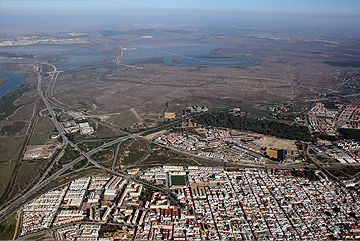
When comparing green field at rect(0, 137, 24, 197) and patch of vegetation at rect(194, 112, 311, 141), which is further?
patch of vegetation at rect(194, 112, 311, 141)

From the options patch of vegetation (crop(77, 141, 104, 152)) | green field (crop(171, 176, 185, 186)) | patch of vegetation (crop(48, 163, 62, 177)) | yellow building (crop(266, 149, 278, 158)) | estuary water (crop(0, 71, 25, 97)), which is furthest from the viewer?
estuary water (crop(0, 71, 25, 97))

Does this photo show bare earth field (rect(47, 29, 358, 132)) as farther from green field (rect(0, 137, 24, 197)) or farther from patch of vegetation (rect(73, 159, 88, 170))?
green field (rect(0, 137, 24, 197))

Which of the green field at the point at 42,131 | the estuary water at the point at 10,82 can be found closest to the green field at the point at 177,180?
the green field at the point at 42,131

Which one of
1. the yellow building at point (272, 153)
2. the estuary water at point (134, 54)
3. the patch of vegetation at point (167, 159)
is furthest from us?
the estuary water at point (134, 54)

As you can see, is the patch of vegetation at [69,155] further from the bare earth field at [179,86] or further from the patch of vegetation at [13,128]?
the patch of vegetation at [13,128]

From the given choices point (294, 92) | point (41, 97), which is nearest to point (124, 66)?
point (41, 97)

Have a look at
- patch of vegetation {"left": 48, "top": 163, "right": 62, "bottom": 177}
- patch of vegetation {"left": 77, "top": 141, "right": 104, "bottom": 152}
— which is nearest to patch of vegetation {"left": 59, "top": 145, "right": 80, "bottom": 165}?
patch of vegetation {"left": 48, "top": 163, "right": 62, "bottom": 177}
